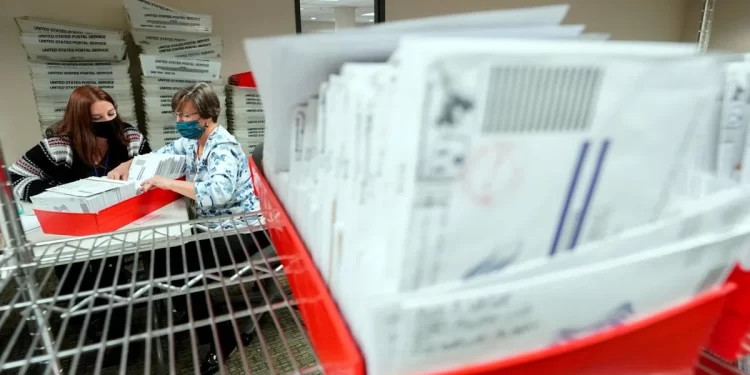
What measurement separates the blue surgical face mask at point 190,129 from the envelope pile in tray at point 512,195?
60.9 inches

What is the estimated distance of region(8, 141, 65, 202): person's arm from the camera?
5.87 feet

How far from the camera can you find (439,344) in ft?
0.84

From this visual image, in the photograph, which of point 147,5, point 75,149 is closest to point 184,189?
point 75,149

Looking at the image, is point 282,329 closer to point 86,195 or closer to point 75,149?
point 86,195

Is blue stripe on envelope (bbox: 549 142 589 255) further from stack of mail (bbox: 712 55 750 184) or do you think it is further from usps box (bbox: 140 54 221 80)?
usps box (bbox: 140 54 221 80)

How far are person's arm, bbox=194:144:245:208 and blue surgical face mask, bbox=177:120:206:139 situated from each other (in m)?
0.17

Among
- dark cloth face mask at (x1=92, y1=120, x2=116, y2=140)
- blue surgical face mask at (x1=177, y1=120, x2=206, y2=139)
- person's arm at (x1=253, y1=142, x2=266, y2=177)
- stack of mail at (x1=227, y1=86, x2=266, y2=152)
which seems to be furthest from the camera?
stack of mail at (x1=227, y1=86, x2=266, y2=152)

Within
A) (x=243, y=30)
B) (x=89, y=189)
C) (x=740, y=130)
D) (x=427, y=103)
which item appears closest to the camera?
(x=427, y=103)

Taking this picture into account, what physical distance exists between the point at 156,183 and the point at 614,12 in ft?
12.4

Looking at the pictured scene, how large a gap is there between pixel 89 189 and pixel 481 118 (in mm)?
1437

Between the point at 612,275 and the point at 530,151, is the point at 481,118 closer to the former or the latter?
the point at 530,151

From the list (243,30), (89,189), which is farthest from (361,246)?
(243,30)

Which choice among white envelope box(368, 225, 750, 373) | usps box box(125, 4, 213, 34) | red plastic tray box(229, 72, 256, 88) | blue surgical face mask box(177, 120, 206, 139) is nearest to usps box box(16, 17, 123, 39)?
usps box box(125, 4, 213, 34)

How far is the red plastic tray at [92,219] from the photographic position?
1.30m
